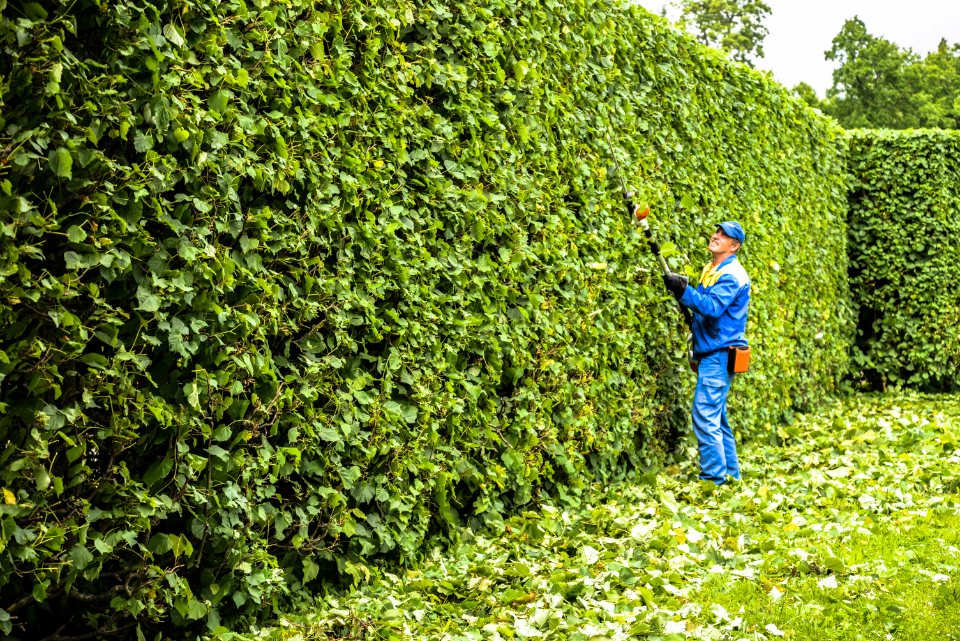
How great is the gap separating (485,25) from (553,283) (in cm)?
169

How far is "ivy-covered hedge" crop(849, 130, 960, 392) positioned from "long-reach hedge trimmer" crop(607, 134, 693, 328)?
21.5 ft

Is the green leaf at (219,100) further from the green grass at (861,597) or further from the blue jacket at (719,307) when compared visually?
the blue jacket at (719,307)

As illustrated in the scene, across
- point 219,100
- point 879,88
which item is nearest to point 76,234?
point 219,100

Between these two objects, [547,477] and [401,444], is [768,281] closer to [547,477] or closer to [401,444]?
[547,477]

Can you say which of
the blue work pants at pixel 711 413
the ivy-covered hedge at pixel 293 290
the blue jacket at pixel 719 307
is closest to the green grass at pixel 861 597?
the ivy-covered hedge at pixel 293 290

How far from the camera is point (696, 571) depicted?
16.8ft

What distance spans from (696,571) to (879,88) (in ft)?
138

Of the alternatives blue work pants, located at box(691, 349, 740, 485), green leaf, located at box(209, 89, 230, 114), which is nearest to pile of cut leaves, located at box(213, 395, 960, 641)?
blue work pants, located at box(691, 349, 740, 485)

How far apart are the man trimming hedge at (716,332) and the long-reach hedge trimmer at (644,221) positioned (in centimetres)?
22

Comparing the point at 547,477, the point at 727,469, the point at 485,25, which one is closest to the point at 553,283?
the point at 547,477

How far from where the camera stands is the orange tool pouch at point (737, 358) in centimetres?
736

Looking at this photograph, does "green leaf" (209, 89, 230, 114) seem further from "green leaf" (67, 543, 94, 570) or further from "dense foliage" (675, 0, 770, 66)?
"dense foliage" (675, 0, 770, 66)

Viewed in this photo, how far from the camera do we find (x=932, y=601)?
4.66 meters

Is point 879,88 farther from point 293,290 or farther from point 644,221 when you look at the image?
point 293,290
